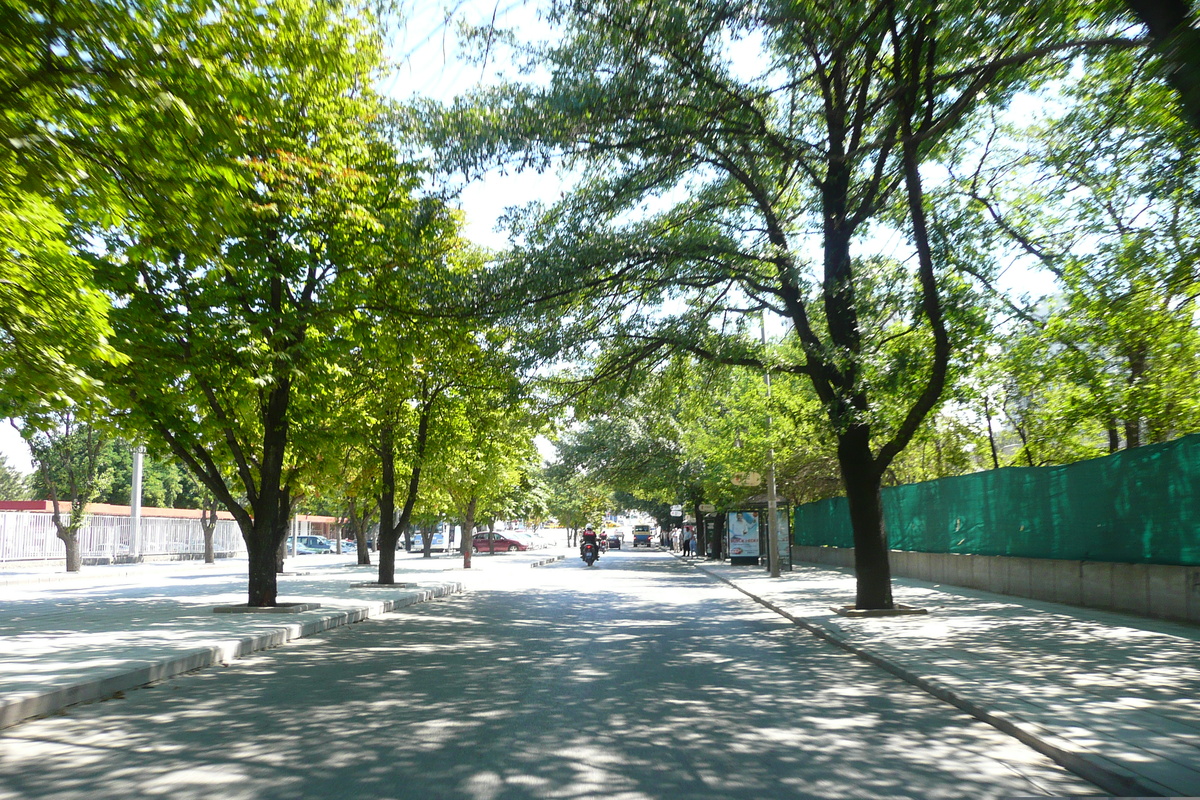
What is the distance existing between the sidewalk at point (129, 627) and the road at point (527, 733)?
33 cm

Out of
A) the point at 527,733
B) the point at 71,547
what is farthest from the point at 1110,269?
the point at 71,547

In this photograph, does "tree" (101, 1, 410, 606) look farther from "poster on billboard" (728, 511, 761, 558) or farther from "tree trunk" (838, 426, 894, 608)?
"poster on billboard" (728, 511, 761, 558)

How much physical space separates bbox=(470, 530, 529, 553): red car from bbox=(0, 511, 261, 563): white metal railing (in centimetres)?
1800

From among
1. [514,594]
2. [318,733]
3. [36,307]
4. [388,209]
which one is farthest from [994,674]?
[514,594]

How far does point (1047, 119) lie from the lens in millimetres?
18000

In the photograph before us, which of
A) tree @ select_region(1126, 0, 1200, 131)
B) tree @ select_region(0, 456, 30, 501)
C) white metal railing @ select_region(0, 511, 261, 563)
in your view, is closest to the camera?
tree @ select_region(1126, 0, 1200, 131)

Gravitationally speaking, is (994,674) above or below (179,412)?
below

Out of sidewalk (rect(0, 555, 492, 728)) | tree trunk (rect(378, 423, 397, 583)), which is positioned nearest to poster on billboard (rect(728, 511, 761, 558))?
sidewalk (rect(0, 555, 492, 728))

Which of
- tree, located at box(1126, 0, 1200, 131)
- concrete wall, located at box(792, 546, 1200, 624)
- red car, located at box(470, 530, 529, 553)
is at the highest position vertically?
tree, located at box(1126, 0, 1200, 131)

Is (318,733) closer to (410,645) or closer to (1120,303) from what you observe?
(410,645)

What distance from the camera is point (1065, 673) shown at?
29.7 feet

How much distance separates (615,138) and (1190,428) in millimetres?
12931

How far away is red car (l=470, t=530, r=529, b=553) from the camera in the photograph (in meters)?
68.8

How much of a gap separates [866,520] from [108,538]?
126 ft
